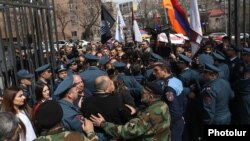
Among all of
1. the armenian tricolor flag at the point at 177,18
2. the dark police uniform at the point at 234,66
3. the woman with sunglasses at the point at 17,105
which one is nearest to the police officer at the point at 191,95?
the dark police uniform at the point at 234,66

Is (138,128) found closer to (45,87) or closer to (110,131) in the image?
(110,131)

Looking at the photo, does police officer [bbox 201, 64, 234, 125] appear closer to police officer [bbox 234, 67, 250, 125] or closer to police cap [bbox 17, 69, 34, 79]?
police officer [bbox 234, 67, 250, 125]

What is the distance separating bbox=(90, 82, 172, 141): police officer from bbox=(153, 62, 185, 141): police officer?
4.09 feet

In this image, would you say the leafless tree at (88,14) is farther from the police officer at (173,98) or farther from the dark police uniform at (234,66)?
the police officer at (173,98)

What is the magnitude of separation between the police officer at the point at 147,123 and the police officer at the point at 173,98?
1.25 m

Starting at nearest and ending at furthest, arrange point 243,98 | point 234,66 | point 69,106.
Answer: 1. point 69,106
2. point 243,98
3. point 234,66

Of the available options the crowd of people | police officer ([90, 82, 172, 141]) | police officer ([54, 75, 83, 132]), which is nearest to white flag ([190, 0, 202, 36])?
the crowd of people

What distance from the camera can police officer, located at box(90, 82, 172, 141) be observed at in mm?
4020

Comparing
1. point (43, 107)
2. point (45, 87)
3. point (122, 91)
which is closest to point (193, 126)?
point (122, 91)

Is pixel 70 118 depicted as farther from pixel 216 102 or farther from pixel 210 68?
pixel 210 68

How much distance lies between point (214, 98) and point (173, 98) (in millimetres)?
604

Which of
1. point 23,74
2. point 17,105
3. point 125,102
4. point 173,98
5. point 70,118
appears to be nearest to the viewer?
point 70,118

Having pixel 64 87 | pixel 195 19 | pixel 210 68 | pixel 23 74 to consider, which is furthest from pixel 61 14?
pixel 64 87

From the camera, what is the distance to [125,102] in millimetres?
5246
